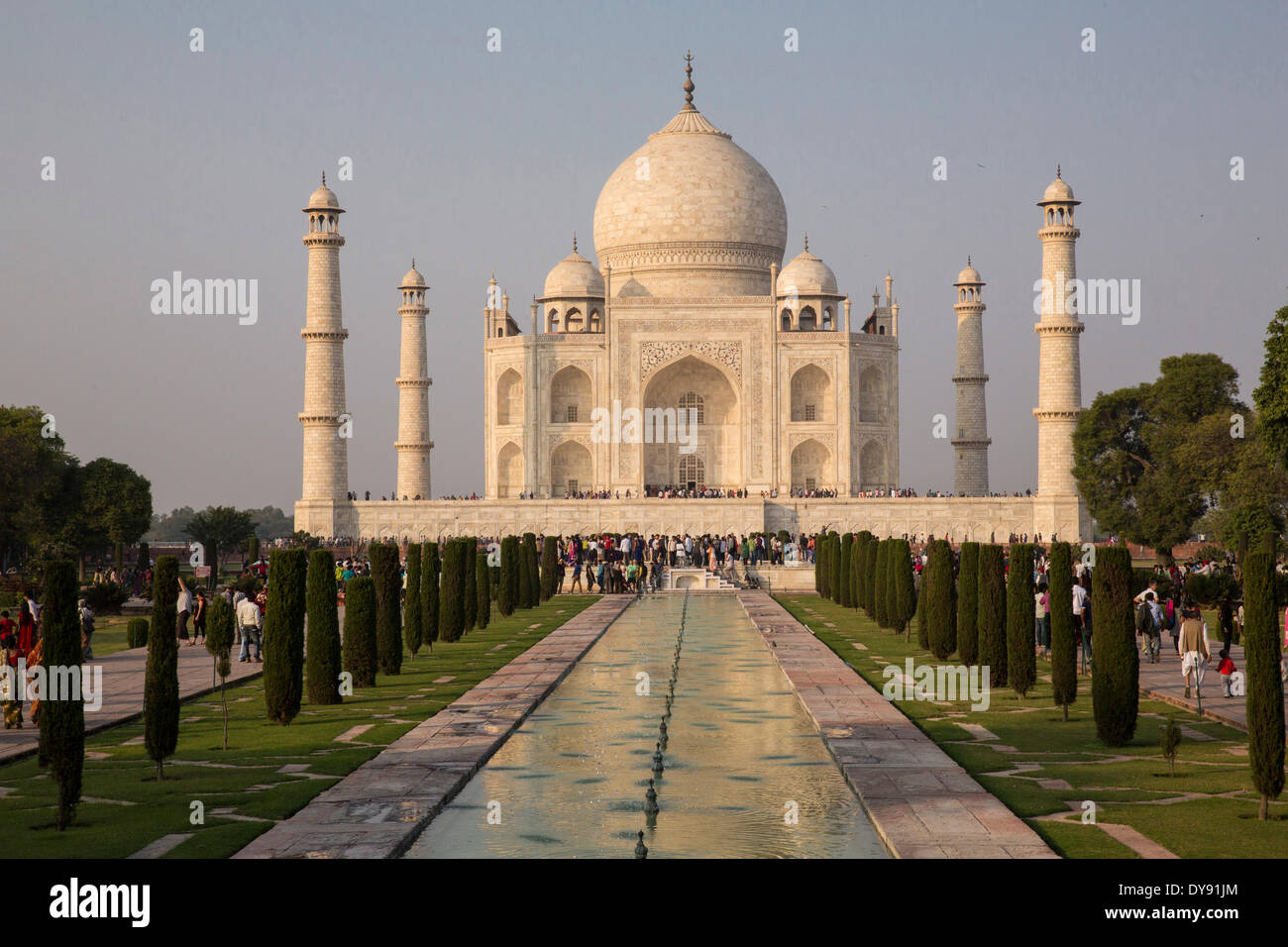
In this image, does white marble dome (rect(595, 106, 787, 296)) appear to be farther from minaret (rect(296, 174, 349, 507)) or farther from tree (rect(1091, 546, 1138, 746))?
tree (rect(1091, 546, 1138, 746))

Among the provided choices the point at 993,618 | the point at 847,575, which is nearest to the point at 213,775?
the point at 993,618

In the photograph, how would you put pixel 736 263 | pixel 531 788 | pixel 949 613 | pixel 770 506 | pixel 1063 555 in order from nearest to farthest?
pixel 531 788
pixel 1063 555
pixel 949 613
pixel 770 506
pixel 736 263

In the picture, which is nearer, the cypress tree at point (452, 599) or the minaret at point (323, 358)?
the cypress tree at point (452, 599)

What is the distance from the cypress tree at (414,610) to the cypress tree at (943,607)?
5.35 meters

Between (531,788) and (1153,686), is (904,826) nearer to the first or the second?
(531,788)

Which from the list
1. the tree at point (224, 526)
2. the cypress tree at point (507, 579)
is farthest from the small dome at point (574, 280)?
the cypress tree at point (507, 579)

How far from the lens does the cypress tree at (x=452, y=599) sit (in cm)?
1777

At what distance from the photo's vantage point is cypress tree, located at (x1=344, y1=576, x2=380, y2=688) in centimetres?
1299

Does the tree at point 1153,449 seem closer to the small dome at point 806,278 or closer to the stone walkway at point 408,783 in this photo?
the small dome at point 806,278

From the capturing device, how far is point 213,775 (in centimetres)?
874

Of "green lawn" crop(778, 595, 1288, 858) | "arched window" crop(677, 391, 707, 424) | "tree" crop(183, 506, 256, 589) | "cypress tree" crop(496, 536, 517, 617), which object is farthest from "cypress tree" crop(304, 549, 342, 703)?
"arched window" crop(677, 391, 707, 424)

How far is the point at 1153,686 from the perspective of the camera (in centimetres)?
1256

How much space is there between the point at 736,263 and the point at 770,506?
9792 millimetres
